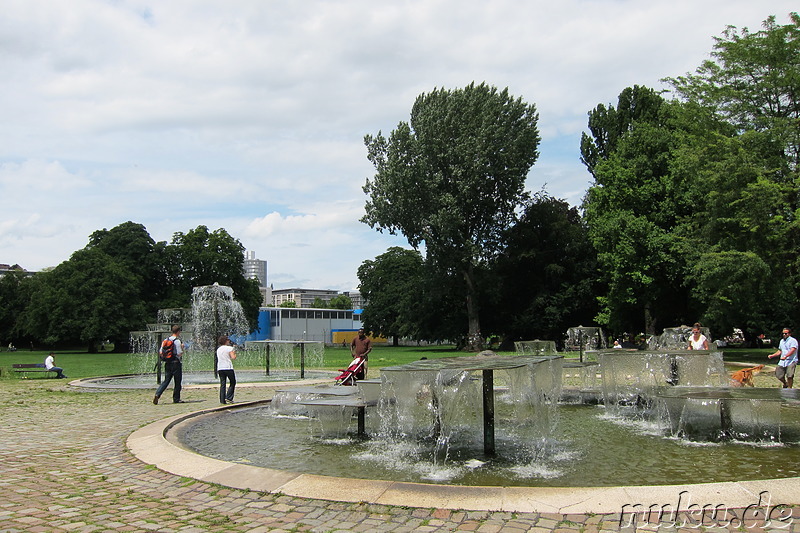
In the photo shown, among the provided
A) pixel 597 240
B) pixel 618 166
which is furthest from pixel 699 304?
pixel 618 166

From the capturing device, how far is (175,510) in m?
5.61

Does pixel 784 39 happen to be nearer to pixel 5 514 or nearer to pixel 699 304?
pixel 699 304

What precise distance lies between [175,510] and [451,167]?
41115 mm

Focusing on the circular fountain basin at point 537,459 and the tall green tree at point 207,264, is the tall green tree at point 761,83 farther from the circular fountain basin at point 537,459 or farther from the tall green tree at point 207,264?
the tall green tree at point 207,264

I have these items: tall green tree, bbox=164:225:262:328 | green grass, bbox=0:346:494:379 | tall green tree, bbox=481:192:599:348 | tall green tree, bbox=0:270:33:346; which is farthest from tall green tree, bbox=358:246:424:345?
tall green tree, bbox=0:270:33:346

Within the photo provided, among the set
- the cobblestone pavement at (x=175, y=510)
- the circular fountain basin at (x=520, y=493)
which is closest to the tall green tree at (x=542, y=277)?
the cobblestone pavement at (x=175, y=510)

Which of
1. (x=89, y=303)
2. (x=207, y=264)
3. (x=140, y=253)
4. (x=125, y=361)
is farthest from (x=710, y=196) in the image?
(x=140, y=253)

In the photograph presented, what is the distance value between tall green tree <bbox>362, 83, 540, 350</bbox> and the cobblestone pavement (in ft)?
123

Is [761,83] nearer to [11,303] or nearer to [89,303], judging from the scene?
[89,303]

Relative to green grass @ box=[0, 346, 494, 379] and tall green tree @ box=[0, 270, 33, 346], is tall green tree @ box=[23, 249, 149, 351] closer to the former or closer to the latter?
green grass @ box=[0, 346, 494, 379]

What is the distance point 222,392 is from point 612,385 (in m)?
8.38

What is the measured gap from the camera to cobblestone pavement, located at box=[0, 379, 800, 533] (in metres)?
4.93

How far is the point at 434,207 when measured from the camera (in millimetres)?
46031

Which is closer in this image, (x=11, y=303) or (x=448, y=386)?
(x=448, y=386)
